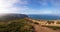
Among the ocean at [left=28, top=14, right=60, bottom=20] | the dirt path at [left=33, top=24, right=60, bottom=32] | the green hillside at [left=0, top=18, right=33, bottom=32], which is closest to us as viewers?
the green hillside at [left=0, top=18, right=33, bottom=32]

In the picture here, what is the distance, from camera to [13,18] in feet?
15.2

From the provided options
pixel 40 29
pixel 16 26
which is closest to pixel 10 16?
Result: pixel 16 26

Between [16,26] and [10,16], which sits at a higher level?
[10,16]

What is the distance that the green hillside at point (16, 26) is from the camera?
4234 millimetres

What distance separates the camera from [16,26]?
172 inches

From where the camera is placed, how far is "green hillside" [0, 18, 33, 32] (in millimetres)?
4234

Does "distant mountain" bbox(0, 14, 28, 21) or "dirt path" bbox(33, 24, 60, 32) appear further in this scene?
"distant mountain" bbox(0, 14, 28, 21)

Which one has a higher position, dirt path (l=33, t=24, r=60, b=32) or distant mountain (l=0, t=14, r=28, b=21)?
distant mountain (l=0, t=14, r=28, b=21)

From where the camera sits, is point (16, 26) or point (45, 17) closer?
point (16, 26)

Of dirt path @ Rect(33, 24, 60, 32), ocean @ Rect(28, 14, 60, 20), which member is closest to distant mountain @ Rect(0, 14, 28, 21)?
ocean @ Rect(28, 14, 60, 20)

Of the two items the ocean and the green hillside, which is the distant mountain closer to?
the green hillside

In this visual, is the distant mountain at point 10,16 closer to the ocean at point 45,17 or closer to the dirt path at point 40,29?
the ocean at point 45,17

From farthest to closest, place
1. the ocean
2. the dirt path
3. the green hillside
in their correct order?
the ocean
the dirt path
the green hillside

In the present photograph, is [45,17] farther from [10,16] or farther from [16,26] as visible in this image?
[10,16]
